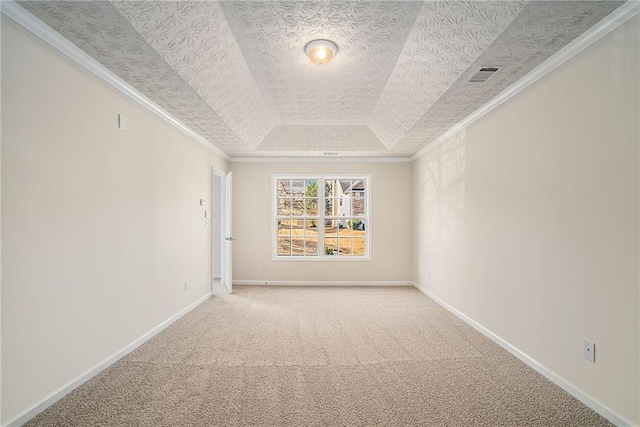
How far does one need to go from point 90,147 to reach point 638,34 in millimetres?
3592

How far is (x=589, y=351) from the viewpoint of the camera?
2342 mm

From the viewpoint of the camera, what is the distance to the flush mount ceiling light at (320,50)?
2.88 m

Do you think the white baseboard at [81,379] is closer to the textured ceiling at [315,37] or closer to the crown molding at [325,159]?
the textured ceiling at [315,37]

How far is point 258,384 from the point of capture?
261 centimetres

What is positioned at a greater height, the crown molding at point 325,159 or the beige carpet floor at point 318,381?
the crown molding at point 325,159

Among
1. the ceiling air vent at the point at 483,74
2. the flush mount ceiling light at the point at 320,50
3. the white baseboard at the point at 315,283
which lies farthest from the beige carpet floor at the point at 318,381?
the flush mount ceiling light at the point at 320,50

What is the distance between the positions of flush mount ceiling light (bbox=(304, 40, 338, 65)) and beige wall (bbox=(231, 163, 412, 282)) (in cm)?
365

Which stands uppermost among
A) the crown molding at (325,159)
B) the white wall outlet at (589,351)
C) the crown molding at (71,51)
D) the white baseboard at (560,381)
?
the crown molding at (71,51)

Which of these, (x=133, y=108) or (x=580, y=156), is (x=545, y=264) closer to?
(x=580, y=156)

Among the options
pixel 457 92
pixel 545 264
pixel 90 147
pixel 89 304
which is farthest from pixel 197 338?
pixel 457 92

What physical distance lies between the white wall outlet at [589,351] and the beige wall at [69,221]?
137 inches

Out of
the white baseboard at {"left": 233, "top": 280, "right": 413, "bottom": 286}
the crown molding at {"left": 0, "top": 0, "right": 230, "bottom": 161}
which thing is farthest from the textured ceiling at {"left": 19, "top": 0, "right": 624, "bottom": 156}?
the white baseboard at {"left": 233, "top": 280, "right": 413, "bottom": 286}

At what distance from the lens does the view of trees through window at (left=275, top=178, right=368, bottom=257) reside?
6.76 metres

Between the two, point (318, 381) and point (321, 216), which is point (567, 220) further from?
point (321, 216)
